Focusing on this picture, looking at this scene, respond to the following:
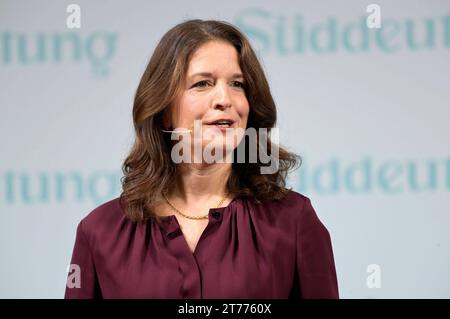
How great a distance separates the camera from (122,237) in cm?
131

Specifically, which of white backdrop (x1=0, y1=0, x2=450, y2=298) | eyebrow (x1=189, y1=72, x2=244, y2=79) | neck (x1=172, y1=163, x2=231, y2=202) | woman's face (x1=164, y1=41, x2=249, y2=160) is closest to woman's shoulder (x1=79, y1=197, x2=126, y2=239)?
neck (x1=172, y1=163, x2=231, y2=202)

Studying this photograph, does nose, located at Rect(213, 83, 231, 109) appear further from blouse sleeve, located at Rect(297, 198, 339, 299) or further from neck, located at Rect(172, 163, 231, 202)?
blouse sleeve, located at Rect(297, 198, 339, 299)

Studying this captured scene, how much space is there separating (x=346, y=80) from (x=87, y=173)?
3.04 feet

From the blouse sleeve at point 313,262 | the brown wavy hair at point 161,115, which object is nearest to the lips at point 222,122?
the brown wavy hair at point 161,115

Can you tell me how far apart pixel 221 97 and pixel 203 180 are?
20cm

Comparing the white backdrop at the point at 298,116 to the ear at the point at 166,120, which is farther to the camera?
the white backdrop at the point at 298,116

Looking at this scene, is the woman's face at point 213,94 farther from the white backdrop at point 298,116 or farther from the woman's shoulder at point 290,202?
the white backdrop at point 298,116

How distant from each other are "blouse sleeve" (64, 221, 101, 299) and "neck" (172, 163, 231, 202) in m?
0.23

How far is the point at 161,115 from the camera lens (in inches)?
54.6

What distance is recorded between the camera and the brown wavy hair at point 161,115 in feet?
4.32

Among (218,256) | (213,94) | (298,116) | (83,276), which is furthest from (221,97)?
(298,116)
